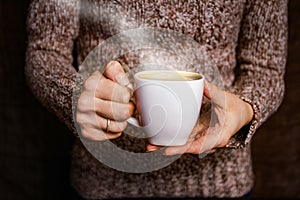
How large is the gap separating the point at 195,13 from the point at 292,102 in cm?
47

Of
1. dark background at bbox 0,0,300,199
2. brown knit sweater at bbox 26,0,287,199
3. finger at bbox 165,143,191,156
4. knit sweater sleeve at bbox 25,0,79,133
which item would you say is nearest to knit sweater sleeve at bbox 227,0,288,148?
brown knit sweater at bbox 26,0,287,199

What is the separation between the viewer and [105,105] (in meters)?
0.54

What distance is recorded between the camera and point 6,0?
94 cm

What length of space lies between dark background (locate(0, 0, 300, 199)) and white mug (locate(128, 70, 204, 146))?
493 millimetres

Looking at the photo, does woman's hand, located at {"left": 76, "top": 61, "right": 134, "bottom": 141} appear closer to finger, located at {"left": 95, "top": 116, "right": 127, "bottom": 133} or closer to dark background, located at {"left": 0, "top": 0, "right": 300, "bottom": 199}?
finger, located at {"left": 95, "top": 116, "right": 127, "bottom": 133}

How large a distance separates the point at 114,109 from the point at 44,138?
20.6 inches

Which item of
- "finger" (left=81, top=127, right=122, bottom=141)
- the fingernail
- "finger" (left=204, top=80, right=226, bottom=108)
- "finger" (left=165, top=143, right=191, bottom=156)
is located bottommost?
"finger" (left=165, top=143, right=191, bottom=156)

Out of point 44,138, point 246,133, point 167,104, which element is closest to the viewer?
point 167,104

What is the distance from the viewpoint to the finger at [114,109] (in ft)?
1.72

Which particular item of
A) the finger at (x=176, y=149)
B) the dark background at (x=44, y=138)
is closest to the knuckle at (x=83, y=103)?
the finger at (x=176, y=149)

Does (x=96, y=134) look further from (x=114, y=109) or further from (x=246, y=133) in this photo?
(x=246, y=133)

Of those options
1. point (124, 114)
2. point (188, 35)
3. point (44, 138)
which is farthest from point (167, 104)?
point (44, 138)

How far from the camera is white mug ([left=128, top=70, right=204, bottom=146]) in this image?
482 millimetres

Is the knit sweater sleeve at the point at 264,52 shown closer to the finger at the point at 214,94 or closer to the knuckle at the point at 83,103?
the finger at the point at 214,94
